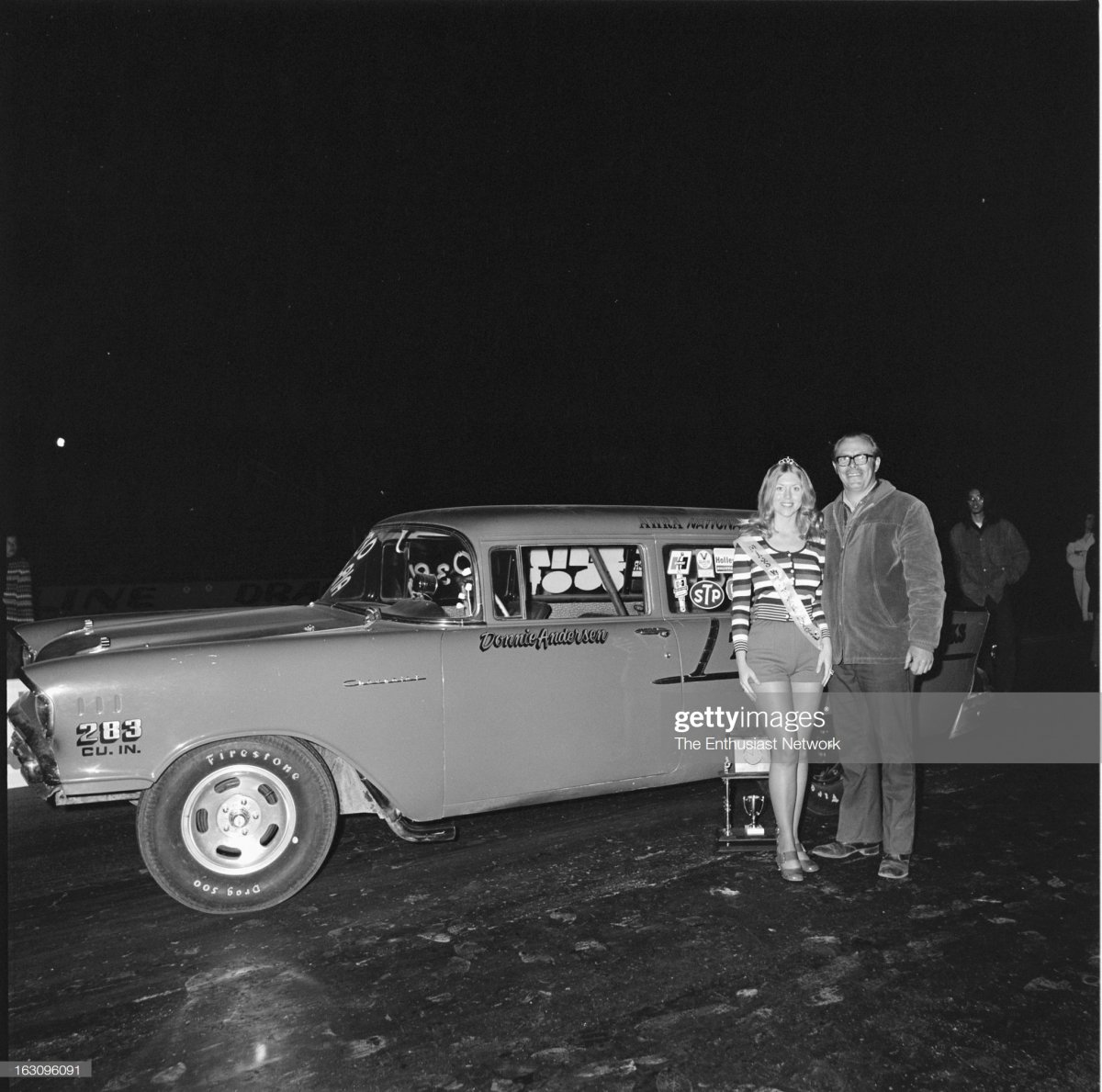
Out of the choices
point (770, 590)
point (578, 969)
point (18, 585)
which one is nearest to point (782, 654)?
point (770, 590)

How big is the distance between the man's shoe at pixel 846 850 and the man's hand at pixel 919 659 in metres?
0.92

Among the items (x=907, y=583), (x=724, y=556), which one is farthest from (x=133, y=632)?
Answer: (x=907, y=583)

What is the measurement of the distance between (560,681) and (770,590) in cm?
109

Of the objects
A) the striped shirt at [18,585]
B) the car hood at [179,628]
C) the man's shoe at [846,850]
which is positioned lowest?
the man's shoe at [846,850]

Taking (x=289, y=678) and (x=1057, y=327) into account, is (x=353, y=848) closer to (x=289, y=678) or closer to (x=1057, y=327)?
(x=289, y=678)

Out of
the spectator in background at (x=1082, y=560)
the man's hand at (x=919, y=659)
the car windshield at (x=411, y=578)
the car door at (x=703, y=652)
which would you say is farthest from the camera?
the spectator in background at (x=1082, y=560)

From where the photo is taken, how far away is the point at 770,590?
4.13m

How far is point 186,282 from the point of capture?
29.9 metres

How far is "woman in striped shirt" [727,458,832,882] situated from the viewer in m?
4.10

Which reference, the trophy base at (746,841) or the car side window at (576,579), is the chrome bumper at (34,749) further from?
the trophy base at (746,841)

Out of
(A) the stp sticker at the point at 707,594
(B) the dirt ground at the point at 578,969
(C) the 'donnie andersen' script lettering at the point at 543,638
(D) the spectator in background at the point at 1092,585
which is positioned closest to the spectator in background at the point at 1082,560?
(D) the spectator in background at the point at 1092,585

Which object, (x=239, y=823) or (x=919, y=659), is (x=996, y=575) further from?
(x=239, y=823)

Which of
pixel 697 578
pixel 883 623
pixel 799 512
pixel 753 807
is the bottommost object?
pixel 753 807

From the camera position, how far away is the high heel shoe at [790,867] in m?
4.15
